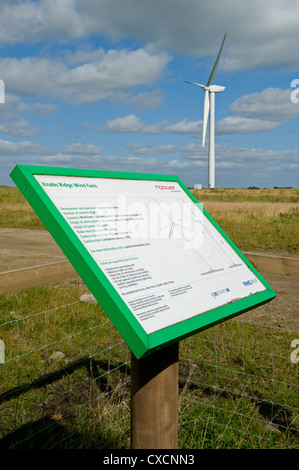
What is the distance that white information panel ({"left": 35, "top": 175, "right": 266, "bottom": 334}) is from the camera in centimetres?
188

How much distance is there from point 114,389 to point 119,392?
9 centimetres

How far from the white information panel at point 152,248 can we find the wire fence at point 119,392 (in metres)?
1.28

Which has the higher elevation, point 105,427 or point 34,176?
point 34,176

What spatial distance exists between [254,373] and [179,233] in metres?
2.38

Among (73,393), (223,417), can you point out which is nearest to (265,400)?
(223,417)

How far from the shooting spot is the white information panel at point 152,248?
1.88 metres

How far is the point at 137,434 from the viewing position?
2.10 meters

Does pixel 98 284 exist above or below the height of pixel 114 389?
above

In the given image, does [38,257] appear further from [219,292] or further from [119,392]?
[219,292]

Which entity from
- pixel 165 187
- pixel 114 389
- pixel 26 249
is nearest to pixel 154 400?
pixel 165 187

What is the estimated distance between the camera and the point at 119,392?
3.69 meters

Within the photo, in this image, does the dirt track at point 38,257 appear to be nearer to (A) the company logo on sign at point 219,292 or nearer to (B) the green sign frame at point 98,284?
(A) the company logo on sign at point 219,292

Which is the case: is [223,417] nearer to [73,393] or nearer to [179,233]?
[73,393]

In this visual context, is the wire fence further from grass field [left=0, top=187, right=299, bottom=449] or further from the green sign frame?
the green sign frame
